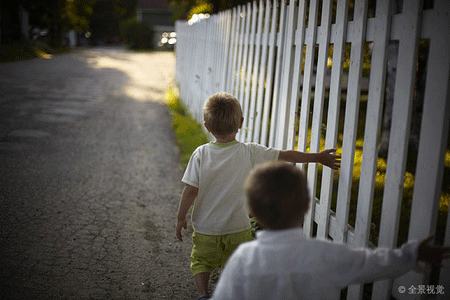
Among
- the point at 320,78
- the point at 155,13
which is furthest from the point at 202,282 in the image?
the point at 155,13

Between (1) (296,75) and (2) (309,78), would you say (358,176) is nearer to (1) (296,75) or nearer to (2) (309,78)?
(1) (296,75)

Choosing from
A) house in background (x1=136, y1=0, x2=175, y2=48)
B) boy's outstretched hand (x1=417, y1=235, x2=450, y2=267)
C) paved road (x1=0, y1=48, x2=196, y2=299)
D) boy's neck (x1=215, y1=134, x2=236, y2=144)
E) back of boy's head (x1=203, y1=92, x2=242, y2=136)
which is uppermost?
house in background (x1=136, y1=0, x2=175, y2=48)

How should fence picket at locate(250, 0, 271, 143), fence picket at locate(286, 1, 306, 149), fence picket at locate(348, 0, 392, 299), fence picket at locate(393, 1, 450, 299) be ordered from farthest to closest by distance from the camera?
fence picket at locate(250, 0, 271, 143), fence picket at locate(286, 1, 306, 149), fence picket at locate(348, 0, 392, 299), fence picket at locate(393, 1, 450, 299)

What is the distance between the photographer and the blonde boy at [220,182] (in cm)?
259

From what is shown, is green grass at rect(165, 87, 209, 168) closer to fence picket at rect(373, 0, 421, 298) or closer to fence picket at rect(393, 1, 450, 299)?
fence picket at rect(373, 0, 421, 298)

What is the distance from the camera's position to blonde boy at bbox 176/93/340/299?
2.59 m

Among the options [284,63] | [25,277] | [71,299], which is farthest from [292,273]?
[284,63]

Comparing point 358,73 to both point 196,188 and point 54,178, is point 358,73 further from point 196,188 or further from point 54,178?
point 54,178

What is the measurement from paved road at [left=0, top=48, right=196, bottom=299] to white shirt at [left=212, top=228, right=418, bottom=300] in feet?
4.62

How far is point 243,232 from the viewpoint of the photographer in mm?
2754

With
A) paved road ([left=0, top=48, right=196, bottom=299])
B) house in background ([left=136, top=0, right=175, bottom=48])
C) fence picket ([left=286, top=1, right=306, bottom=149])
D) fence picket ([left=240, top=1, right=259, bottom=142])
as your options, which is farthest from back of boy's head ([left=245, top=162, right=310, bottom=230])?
house in background ([left=136, top=0, right=175, bottom=48])

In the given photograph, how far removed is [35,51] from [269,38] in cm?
2204

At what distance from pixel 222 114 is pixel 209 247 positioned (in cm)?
80

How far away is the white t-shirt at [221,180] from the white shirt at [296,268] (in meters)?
0.95
